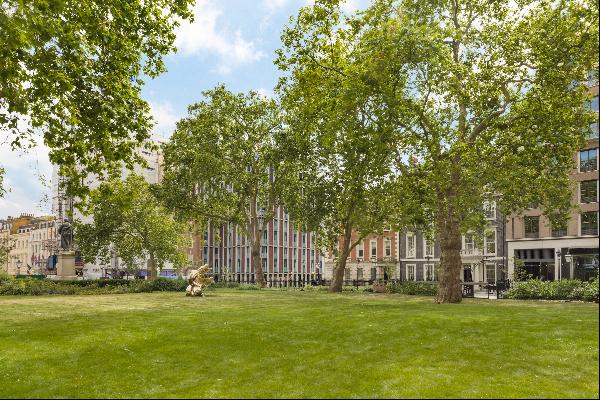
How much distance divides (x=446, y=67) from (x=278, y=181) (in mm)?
26303

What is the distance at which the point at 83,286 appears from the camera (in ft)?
137

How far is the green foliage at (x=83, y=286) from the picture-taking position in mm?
38000

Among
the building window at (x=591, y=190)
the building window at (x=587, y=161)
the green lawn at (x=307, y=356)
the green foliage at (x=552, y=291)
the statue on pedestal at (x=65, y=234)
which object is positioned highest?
the building window at (x=587, y=161)

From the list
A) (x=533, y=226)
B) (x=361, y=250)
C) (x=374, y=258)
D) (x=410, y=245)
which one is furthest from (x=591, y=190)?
(x=361, y=250)

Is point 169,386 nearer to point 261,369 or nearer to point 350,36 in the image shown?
point 261,369

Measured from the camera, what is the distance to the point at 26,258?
15512cm

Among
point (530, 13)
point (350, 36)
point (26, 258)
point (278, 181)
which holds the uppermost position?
point (530, 13)

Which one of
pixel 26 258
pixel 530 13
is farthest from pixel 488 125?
pixel 26 258

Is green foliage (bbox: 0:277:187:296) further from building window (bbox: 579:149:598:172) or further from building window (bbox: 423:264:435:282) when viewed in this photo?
building window (bbox: 423:264:435:282)

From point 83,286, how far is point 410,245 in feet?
164

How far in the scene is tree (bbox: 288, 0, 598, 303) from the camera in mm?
22234

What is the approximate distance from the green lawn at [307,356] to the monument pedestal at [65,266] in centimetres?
2895

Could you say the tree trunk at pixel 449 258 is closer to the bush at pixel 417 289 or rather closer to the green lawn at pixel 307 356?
A: the green lawn at pixel 307 356

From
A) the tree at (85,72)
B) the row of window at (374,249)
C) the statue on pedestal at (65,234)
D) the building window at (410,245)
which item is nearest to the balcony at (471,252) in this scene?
the building window at (410,245)
